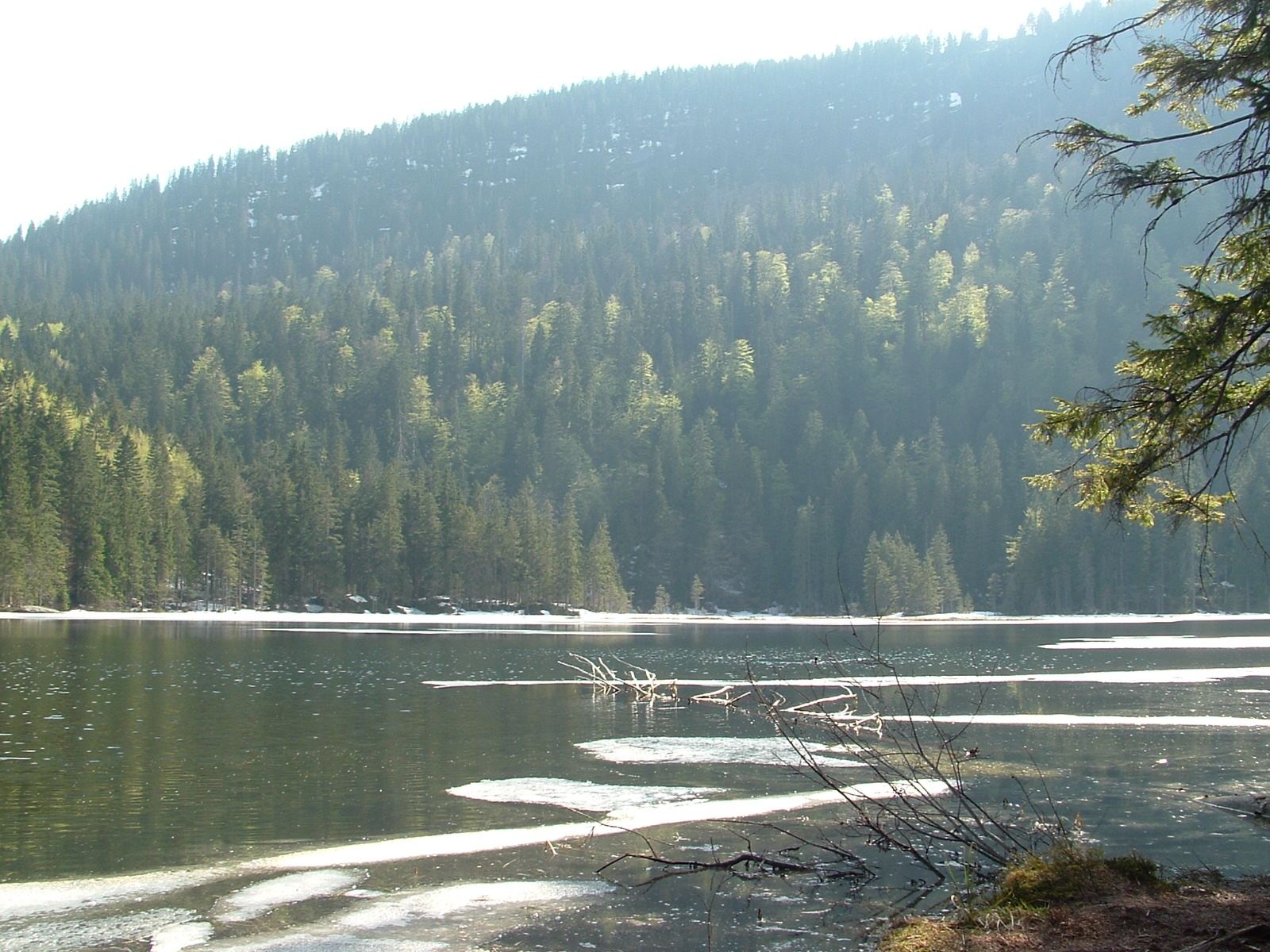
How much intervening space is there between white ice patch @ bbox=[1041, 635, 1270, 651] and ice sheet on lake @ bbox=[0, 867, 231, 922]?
5506 cm

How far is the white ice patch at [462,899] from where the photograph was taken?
11578mm

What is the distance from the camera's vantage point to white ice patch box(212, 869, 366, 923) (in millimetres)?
11758

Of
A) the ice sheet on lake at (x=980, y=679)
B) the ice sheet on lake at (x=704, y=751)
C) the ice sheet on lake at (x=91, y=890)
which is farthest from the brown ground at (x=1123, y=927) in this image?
the ice sheet on lake at (x=980, y=679)

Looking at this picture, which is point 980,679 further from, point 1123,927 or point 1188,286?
point 1123,927

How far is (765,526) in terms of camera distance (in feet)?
546

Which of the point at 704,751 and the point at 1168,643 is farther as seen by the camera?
the point at 1168,643

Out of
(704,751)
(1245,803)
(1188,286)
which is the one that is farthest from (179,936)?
(1245,803)

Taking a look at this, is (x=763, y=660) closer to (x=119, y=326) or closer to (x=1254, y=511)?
(x=1254, y=511)

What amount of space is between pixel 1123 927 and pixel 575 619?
115m

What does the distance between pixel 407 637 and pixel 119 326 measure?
139483 millimetres

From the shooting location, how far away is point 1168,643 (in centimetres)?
6769

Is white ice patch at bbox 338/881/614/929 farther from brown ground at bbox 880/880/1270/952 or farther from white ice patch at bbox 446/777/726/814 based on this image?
white ice patch at bbox 446/777/726/814

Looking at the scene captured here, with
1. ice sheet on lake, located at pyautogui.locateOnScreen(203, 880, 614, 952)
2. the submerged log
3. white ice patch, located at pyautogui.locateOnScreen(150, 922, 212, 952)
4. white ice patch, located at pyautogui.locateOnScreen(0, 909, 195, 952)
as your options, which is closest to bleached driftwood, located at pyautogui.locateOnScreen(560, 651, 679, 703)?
the submerged log

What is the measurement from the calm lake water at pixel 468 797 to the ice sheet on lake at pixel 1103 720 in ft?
0.48
